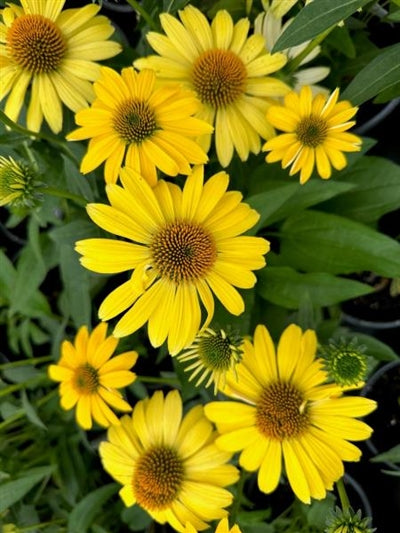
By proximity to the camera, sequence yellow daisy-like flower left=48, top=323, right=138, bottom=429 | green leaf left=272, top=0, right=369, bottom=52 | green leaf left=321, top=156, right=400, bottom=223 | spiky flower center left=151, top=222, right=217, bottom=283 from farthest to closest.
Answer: green leaf left=321, top=156, right=400, bottom=223
yellow daisy-like flower left=48, top=323, right=138, bottom=429
spiky flower center left=151, top=222, right=217, bottom=283
green leaf left=272, top=0, right=369, bottom=52

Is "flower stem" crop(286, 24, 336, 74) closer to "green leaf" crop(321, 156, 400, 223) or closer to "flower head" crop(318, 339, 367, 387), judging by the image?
"green leaf" crop(321, 156, 400, 223)

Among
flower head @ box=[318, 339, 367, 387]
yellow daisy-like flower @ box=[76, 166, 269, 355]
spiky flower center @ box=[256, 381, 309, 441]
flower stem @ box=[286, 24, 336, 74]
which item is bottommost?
spiky flower center @ box=[256, 381, 309, 441]

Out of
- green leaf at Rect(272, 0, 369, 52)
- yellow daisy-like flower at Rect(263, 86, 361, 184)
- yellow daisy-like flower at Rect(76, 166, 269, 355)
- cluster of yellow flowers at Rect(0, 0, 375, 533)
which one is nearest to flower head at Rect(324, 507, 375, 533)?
cluster of yellow flowers at Rect(0, 0, 375, 533)

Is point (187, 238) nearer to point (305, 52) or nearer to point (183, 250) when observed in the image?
point (183, 250)

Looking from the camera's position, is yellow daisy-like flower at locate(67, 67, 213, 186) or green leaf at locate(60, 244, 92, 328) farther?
green leaf at locate(60, 244, 92, 328)

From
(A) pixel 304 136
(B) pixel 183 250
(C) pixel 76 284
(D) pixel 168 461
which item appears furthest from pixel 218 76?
(D) pixel 168 461

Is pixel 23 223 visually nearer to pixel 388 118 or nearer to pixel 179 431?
pixel 179 431
